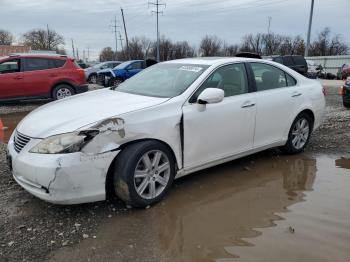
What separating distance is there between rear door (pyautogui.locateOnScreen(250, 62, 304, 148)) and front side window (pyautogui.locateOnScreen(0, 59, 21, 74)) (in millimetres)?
8917

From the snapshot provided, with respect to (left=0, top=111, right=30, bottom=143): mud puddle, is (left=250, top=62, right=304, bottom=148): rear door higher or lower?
higher

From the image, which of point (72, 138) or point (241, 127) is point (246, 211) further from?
point (72, 138)

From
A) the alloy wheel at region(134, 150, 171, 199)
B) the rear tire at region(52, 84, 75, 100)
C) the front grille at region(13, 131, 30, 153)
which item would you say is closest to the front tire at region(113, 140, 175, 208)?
the alloy wheel at region(134, 150, 171, 199)

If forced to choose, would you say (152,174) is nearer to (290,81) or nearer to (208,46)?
(290,81)

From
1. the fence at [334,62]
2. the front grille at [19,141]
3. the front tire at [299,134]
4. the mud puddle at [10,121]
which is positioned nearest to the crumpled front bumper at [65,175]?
the front grille at [19,141]

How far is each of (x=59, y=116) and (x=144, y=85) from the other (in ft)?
4.38

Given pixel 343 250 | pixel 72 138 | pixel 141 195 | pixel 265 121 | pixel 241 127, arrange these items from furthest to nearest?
pixel 265 121 < pixel 241 127 < pixel 141 195 < pixel 72 138 < pixel 343 250

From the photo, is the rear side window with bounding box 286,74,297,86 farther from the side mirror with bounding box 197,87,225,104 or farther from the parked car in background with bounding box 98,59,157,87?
the parked car in background with bounding box 98,59,157,87

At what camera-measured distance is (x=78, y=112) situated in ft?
12.9

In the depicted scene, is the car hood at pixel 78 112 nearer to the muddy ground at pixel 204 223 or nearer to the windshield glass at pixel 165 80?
the windshield glass at pixel 165 80

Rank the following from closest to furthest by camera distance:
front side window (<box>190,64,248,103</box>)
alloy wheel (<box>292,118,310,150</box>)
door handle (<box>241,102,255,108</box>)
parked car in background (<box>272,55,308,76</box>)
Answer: front side window (<box>190,64,248,103</box>)
door handle (<box>241,102,255,108</box>)
alloy wheel (<box>292,118,310,150</box>)
parked car in background (<box>272,55,308,76</box>)

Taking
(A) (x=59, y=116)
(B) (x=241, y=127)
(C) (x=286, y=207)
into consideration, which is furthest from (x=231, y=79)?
(A) (x=59, y=116)

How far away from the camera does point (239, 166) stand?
17.6ft

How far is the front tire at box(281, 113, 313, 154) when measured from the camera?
5.71m
